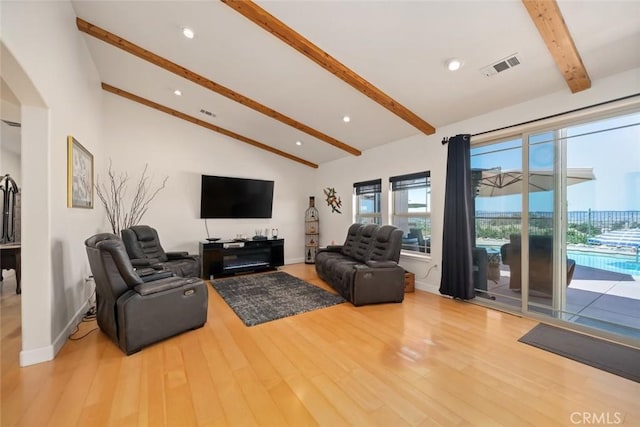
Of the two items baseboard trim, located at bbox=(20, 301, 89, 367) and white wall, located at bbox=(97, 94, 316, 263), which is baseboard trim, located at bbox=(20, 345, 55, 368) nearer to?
baseboard trim, located at bbox=(20, 301, 89, 367)

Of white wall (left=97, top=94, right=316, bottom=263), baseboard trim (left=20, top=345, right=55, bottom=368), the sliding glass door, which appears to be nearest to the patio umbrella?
the sliding glass door

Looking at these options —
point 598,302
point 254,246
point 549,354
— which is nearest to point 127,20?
point 254,246

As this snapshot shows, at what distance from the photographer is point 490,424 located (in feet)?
4.97

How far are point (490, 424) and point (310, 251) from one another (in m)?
5.15

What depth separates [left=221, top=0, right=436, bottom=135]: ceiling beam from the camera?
234 centimetres

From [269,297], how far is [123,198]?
3.27 meters

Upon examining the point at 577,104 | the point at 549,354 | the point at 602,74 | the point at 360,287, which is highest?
the point at 602,74

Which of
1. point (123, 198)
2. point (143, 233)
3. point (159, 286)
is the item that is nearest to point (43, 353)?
point (159, 286)

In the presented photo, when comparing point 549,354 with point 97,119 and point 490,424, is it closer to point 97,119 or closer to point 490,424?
point 490,424

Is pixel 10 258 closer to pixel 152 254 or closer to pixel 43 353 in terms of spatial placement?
pixel 152 254

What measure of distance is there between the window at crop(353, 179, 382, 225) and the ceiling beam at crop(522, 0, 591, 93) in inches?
116

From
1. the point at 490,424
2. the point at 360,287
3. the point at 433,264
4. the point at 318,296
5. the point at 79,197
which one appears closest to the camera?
the point at 490,424

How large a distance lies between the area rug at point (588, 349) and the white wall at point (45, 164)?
14.4 ft

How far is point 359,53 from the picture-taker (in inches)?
107
